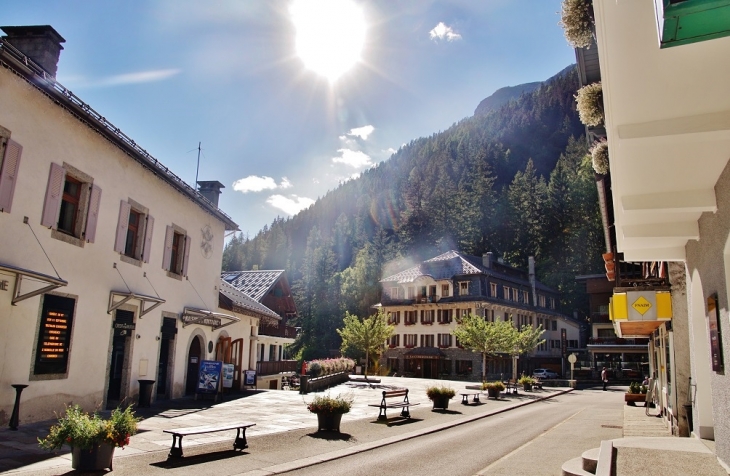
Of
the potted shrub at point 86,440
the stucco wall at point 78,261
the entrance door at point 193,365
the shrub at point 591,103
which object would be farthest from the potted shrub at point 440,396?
the potted shrub at point 86,440

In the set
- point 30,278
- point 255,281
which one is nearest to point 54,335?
point 30,278

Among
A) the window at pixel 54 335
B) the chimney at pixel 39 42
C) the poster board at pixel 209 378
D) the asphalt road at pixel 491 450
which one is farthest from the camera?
the poster board at pixel 209 378

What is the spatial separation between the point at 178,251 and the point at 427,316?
3953 centimetres

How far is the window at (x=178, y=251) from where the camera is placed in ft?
65.2

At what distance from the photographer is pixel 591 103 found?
9.05 meters

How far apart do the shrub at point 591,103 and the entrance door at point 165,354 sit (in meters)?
15.5

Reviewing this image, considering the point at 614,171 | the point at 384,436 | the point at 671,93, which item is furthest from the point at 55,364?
the point at 671,93

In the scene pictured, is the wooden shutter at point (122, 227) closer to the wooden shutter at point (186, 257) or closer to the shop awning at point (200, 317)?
the wooden shutter at point (186, 257)

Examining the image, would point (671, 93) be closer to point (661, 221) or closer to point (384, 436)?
point (661, 221)

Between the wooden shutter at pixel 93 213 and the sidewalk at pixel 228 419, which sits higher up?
the wooden shutter at pixel 93 213

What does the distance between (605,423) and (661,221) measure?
505 inches

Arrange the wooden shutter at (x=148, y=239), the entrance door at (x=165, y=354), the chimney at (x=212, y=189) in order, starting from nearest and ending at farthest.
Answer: the wooden shutter at (x=148, y=239), the entrance door at (x=165, y=354), the chimney at (x=212, y=189)

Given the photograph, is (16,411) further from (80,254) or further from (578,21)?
(578,21)

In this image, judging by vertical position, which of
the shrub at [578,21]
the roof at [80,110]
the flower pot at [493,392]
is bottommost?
the flower pot at [493,392]
